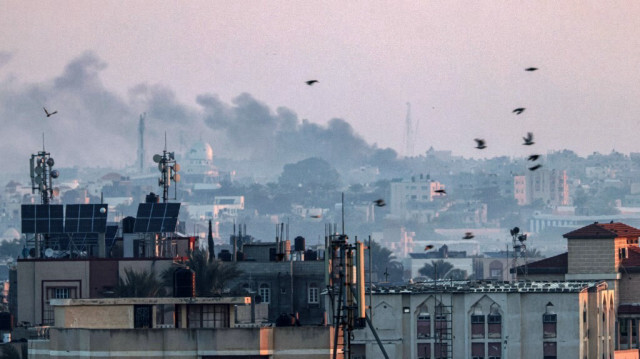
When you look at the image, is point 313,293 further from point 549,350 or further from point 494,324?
point 549,350

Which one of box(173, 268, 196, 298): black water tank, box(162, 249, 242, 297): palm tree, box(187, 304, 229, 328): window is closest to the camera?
box(187, 304, 229, 328): window

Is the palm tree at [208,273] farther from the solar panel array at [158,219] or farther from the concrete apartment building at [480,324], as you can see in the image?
the concrete apartment building at [480,324]

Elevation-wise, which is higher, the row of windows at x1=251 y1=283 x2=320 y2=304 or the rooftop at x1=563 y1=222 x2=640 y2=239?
the rooftop at x1=563 y1=222 x2=640 y2=239

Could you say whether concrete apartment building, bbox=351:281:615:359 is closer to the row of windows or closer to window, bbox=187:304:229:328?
the row of windows

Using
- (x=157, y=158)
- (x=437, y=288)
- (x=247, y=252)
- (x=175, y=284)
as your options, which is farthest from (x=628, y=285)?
(x=175, y=284)

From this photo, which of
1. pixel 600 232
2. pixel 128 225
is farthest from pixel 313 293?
pixel 600 232

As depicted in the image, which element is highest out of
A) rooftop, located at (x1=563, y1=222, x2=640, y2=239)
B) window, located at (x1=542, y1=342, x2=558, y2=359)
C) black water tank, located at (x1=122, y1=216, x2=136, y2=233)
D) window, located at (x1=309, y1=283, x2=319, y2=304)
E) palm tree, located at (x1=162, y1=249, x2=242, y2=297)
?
black water tank, located at (x1=122, y1=216, x2=136, y2=233)

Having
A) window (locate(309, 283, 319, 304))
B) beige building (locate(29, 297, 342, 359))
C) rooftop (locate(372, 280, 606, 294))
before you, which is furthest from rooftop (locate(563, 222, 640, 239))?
beige building (locate(29, 297, 342, 359))
